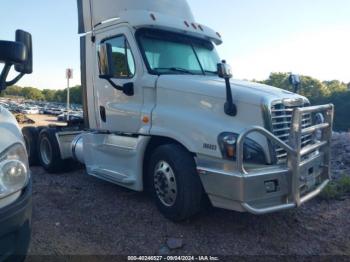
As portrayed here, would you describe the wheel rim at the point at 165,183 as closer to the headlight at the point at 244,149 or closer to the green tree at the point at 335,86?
the headlight at the point at 244,149

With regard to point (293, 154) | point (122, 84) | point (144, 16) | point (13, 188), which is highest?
point (144, 16)

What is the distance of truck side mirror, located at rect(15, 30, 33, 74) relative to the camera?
9.04ft

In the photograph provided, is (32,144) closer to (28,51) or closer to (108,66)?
(108,66)

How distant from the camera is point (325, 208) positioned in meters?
5.04

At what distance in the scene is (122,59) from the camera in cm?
523

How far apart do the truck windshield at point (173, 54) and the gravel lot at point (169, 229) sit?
2060 millimetres

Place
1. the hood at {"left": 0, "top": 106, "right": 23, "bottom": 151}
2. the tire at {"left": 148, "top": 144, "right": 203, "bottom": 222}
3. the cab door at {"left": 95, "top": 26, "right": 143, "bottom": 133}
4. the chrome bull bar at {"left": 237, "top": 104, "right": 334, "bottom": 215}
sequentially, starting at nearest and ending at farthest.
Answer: the hood at {"left": 0, "top": 106, "right": 23, "bottom": 151}, the chrome bull bar at {"left": 237, "top": 104, "right": 334, "bottom": 215}, the tire at {"left": 148, "top": 144, "right": 203, "bottom": 222}, the cab door at {"left": 95, "top": 26, "right": 143, "bottom": 133}

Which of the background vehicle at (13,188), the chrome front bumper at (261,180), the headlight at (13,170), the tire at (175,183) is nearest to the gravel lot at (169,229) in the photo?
the tire at (175,183)

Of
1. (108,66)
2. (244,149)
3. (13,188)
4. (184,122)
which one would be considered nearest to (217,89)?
(184,122)

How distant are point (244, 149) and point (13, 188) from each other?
2.41m

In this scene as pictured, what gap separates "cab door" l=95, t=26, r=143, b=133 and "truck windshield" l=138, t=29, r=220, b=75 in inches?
7.5

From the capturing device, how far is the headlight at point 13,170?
2.29 m

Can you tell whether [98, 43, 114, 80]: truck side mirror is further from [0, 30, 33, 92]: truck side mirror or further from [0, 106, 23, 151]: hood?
[0, 106, 23, 151]: hood

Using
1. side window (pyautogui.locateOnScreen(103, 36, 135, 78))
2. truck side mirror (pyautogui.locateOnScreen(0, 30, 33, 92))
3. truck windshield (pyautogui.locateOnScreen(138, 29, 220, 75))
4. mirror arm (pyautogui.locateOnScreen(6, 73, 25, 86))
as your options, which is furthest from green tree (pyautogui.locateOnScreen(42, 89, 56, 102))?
truck side mirror (pyautogui.locateOnScreen(0, 30, 33, 92))
